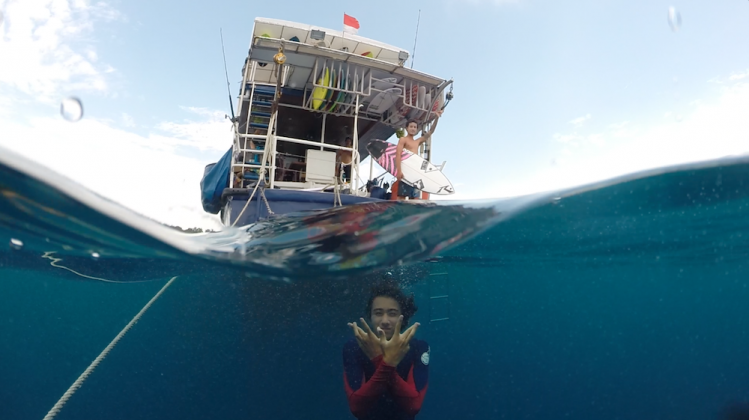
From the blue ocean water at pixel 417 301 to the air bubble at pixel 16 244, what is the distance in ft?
0.26

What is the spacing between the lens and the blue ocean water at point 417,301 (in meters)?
5.40

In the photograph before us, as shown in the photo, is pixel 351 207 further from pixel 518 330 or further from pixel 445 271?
pixel 518 330

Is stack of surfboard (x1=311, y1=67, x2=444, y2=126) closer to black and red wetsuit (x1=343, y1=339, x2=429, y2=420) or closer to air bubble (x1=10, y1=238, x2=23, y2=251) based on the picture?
black and red wetsuit (x1=343, y1=339, x2=429, y2=420)

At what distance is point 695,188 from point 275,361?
2608 cm

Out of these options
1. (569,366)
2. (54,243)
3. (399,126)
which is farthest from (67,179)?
(569,366)

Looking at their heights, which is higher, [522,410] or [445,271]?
[445,271]

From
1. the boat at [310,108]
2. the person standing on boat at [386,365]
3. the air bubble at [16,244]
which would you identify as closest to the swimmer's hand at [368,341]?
the person standing on boat at [386,365]

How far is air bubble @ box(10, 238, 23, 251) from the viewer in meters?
6.54

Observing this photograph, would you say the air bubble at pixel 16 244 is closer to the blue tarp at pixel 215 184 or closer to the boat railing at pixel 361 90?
the blue tarp at pixel 215 184

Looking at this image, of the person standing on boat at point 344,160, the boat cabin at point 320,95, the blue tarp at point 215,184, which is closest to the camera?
the boat cabin at point 320,95

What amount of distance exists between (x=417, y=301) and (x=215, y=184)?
60.3 feet

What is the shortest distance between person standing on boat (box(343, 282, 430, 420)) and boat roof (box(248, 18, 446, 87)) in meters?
5.68

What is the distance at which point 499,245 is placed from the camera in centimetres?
1004

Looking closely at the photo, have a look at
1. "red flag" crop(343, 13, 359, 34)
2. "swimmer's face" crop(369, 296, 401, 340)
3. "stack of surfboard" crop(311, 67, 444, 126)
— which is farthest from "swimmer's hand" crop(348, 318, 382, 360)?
"red flag" crop(343, 13, 359, 34)
